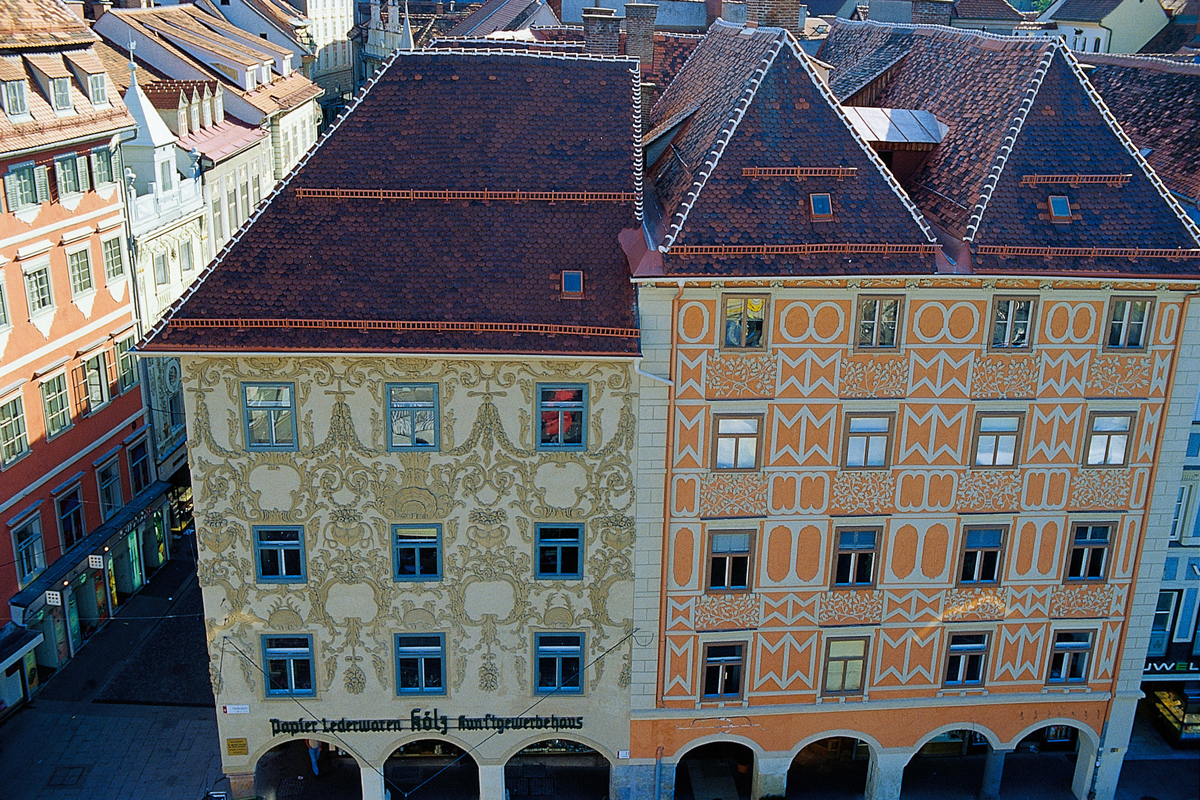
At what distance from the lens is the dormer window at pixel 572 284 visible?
25125 mm

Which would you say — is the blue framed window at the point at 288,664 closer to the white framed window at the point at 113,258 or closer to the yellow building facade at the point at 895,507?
the yellow building facade at the point at 895,507

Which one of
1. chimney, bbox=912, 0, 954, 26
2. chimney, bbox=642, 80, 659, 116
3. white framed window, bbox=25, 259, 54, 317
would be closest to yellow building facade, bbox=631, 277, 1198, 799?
chimney, bbox=642, 80, 659, 116

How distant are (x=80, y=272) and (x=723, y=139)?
23714 mm

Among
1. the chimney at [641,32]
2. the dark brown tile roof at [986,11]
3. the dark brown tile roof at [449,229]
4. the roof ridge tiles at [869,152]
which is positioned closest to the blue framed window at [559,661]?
the dark brown tile roof at [449,229]

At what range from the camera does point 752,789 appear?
1203 inches

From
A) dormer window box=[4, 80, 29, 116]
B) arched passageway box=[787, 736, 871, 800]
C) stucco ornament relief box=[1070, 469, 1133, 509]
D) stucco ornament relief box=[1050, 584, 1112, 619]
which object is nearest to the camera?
stucco ornament relief box=[1070, 469, 1133, 509]

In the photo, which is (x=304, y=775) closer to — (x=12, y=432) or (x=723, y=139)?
(x=12, y=432)

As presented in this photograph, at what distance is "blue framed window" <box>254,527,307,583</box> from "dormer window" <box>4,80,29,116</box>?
16.4m

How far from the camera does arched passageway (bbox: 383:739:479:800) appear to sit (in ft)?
100

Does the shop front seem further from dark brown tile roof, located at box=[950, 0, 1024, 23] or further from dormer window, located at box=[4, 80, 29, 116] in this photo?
dark brown tile roof, located at box=[950, 0, 1024, 23]

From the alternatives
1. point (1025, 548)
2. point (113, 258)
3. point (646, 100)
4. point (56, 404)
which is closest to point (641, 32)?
point (646, 100)

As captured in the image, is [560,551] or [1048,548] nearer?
[560,551]

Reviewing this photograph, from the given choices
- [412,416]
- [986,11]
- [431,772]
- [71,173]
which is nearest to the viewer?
[412,416]

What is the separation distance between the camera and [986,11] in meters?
73.9
